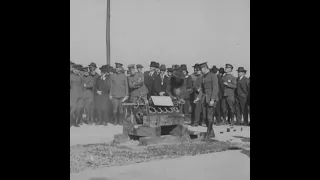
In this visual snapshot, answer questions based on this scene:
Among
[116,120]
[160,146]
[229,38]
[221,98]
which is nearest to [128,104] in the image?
[116,120]

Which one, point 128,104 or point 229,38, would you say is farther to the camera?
point 229,38

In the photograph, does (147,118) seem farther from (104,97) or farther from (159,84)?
(104,97)

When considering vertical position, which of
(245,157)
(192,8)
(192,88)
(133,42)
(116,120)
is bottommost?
(245,157)

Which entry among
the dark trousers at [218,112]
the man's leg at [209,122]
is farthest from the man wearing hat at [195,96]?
the dark trousers at [218,112]

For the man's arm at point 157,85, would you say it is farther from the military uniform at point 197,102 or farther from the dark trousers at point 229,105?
the dark trousers at point 229,105

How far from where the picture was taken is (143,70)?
4602mm

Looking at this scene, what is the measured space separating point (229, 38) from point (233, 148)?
1483mm

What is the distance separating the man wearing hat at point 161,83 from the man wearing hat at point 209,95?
514 millimetres

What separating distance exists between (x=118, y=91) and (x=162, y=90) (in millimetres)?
559

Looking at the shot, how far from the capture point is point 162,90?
4.64 meters

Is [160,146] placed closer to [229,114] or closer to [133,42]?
[229,114]

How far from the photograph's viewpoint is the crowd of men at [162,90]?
14.5 feet

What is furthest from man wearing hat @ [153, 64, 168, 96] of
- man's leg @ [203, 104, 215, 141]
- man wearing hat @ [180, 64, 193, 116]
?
man's leg @ [203, 104, 215, 141]

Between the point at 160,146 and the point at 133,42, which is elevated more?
the point at 133,42
